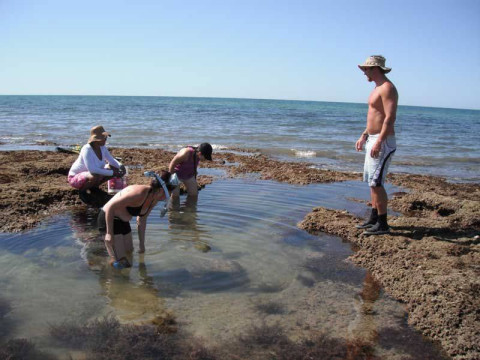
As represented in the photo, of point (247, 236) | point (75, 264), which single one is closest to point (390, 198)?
point (247, 236)

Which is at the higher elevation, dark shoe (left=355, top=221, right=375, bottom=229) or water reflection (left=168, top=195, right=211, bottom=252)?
dark shoe (left=355, top=221, right=375, bottom=229)

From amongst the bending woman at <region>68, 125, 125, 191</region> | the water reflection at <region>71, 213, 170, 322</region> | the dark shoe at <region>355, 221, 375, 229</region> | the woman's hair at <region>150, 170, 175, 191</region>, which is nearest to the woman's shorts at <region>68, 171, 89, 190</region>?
the bending woman at <region>68, 125, 125, 191</region>

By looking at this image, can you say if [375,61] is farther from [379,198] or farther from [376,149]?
[379,198]

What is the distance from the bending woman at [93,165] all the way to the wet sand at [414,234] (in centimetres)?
68

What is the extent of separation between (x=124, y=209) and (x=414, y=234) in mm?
3635

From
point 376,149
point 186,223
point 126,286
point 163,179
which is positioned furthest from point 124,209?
point 376,149

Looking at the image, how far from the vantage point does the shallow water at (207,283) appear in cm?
328

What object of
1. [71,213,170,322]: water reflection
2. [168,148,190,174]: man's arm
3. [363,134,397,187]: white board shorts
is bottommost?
[71,213,170,322]: water reflection

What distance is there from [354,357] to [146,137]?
16.8m

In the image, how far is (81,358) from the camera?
110 inches

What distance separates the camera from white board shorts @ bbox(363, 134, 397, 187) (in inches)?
182

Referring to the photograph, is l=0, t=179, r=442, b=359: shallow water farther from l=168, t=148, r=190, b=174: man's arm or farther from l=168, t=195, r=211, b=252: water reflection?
l=168, t=148, r=190, b=174: man's arm

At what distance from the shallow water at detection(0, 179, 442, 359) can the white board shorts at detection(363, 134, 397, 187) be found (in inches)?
39.1

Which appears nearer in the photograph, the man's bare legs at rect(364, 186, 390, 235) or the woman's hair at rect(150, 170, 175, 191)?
the woman's hair at rect(150, 170, 175, 191)
